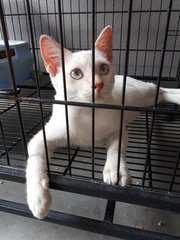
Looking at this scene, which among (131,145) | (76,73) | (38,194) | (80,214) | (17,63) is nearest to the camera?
(38,194)

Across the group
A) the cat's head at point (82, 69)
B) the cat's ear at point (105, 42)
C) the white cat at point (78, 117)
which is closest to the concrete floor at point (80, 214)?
the white cat at point (78, 117)

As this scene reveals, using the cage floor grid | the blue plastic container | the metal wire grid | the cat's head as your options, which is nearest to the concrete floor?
the cage floor grid

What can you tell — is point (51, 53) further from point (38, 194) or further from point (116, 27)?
point (116, 27)

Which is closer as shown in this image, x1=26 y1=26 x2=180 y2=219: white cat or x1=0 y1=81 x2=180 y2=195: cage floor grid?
x1=26 y1=26 x2=180 y2=219: white cat

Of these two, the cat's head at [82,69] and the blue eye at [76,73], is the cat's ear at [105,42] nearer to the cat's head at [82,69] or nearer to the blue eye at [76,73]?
the cat's head at [82,69]

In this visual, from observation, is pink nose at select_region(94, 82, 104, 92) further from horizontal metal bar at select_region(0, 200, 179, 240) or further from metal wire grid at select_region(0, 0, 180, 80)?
metal wire grid at select_region(0, 0, 180, 80)

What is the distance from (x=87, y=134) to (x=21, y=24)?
170cm

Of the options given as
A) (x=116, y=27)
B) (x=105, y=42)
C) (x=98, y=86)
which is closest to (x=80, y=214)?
(x=98, y=86)

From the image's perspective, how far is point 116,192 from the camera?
590 millimetres

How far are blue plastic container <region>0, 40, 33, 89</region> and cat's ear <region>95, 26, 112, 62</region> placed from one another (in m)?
0.81

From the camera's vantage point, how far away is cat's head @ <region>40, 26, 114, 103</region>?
633 mm

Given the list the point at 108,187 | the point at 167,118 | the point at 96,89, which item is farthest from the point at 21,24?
the point at 108,187

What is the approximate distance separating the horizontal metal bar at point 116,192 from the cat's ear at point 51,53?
0.35 m

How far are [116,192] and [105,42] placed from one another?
18.6 inches
